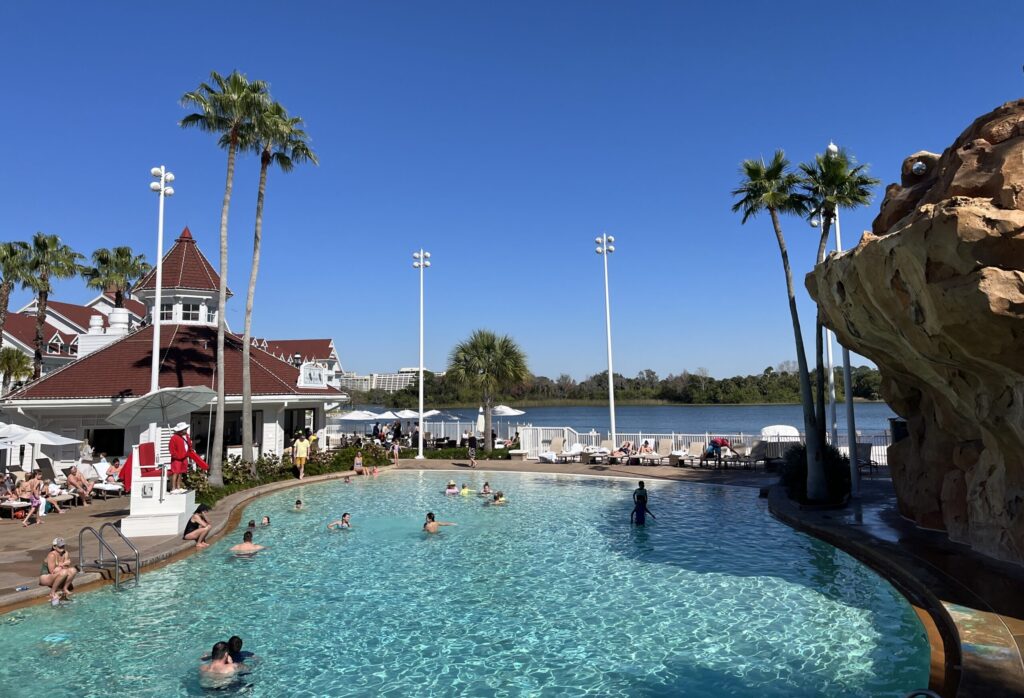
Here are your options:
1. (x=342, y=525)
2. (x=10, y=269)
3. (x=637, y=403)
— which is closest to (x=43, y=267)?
(x=10, y=269)

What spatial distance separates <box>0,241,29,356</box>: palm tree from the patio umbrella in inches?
753

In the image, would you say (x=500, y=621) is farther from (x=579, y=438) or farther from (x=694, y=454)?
(x=579, y=438)

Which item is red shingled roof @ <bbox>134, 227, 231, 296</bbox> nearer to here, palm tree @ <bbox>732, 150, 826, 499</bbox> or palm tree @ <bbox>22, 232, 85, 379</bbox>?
palm tree @ <bbox>22, 232, 85, 379</bbox>

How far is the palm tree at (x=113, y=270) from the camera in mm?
38062

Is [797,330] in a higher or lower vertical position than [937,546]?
higher

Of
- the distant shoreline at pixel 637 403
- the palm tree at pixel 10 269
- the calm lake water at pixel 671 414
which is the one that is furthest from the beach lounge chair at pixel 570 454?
the distant shoreline at pixel 637 403

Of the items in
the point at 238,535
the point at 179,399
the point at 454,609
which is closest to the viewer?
the point at 454,609

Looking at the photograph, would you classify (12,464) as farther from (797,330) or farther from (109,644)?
→ (797,330)

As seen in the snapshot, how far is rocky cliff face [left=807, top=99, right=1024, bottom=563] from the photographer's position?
23.2 feet

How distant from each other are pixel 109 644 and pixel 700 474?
2001cm

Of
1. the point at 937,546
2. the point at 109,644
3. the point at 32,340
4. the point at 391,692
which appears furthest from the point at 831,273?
the point at 32,340

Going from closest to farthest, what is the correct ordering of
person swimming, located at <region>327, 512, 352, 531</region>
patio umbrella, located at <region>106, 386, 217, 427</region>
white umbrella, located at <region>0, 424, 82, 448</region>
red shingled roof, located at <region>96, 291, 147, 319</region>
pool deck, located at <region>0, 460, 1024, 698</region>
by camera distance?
pool deck, located at <region>0, 460, 1024, 698</region> < patio umbrella, located at <region>106, 386, 217, 427</region> < person swimming, located at <region>327, 512, 352, 531</region> < white umbrella, located at <region>0, 424, 82, 448</region> < red shingled roof, located at <region>96, 291, 147, 319</region>

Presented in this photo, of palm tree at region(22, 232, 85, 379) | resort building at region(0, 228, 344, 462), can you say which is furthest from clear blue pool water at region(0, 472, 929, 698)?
palm tree at region(22, 232, 85, 379)

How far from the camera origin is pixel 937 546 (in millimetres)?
11281
